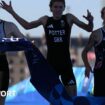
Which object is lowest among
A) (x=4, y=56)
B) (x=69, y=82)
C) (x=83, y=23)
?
(x=69, y=82)

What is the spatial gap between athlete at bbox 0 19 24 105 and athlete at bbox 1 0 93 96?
1.59 ft

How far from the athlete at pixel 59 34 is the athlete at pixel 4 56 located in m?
0.48

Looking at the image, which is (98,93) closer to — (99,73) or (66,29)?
(99,73)

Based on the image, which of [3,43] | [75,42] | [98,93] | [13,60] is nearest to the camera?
[3,43]

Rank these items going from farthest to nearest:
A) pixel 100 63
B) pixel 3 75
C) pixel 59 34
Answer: pixel 59 34 → pixel 100 63 → pixel 3 75

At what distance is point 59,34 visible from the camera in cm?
730

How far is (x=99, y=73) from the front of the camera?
7.18 metres

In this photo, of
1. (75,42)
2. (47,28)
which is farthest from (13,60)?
(47,28)

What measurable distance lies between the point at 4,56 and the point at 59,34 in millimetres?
816

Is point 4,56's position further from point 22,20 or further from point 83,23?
point 83,23

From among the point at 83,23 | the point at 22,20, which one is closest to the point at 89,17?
the point at 83,23

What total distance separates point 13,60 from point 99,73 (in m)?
62.3

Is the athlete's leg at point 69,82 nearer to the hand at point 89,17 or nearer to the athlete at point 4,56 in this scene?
the hand at point 89,17

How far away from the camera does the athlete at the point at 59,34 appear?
288 inches
